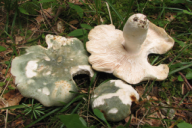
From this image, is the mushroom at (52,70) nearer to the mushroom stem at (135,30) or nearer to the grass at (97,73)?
the grass at (97,73)

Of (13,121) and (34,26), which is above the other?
(34,26)

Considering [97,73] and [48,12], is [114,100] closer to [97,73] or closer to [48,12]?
[97,73]

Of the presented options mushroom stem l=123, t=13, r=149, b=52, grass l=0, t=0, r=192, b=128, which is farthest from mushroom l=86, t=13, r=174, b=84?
grass l=0, t=0, r=192, b=128

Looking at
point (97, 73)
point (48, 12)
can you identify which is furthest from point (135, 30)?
point (48, 12)

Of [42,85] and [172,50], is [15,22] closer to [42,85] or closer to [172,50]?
[42,85]

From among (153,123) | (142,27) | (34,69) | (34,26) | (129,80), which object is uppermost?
(142,27)

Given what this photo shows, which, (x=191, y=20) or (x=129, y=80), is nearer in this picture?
(x=129, y=80)

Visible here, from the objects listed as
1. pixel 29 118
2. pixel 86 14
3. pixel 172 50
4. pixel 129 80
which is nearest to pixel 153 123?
pixel 129 80
